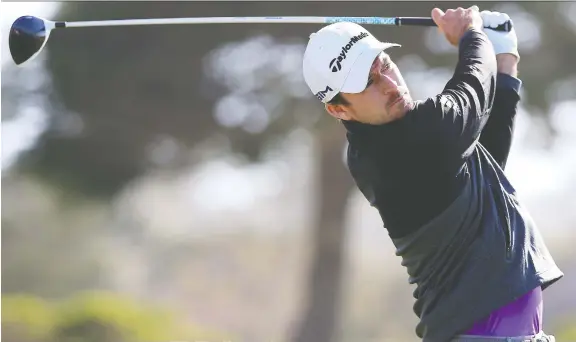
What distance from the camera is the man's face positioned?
8.17 ft

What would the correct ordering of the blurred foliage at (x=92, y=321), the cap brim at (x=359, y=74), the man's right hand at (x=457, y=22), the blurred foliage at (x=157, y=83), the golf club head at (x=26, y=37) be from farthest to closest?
the blurred foliage at (x=157, y=83)
the blurred foliage at (x=92, y=321)
the golf club head at (x=26, y=37)
the man's right hand at (x=457, y=22)
the cap brim at (x=359, y=74)

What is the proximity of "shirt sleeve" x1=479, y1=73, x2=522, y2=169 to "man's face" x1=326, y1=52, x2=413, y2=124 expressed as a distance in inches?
22.7

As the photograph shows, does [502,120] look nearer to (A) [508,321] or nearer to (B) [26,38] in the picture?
(A) [508,321]

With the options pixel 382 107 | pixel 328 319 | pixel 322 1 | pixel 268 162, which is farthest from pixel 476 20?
pixel 328 319

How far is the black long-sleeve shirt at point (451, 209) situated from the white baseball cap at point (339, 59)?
5.1 inches

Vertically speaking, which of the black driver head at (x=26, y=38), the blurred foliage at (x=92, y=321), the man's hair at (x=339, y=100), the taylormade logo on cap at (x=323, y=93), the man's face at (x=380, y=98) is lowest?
the man's face at (x=380, y=98)

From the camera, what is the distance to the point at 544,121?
10.4 m

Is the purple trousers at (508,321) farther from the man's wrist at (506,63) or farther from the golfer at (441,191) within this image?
the man's wrist at (506,63)

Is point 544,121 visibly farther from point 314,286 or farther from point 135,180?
point 135,180

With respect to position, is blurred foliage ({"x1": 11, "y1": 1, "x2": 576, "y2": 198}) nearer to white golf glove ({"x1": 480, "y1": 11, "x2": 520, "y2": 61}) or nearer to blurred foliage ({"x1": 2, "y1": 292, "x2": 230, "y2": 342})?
blurred foliage ({"x1": 2, "y1": 292, "x2": 230, "y2": 342})

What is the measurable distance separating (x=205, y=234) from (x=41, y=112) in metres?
2.50

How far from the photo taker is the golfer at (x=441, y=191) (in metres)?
2.49

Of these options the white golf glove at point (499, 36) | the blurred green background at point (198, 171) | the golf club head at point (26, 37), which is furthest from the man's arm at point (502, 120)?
the blurred green background at point (198, 171)

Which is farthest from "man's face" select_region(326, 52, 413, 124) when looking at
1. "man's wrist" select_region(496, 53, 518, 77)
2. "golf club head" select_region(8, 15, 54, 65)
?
"golf club head" select_region(8, 15, 54, 65)
